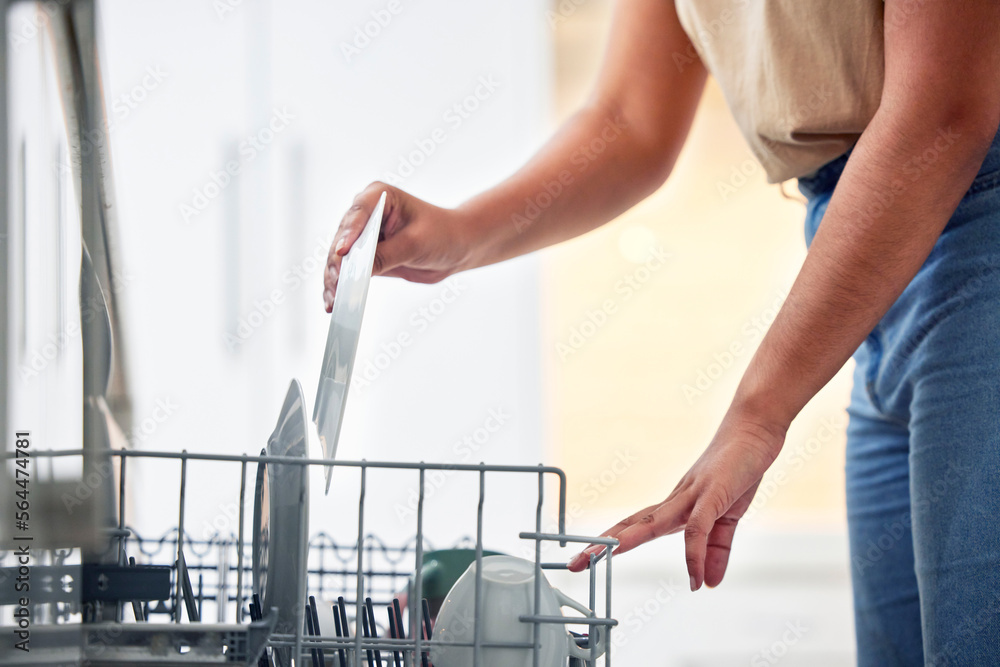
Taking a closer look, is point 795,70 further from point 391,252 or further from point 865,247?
point 391,252

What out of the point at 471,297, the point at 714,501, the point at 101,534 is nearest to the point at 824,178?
the point at 714,501

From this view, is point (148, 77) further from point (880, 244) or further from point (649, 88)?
point (880, 244)

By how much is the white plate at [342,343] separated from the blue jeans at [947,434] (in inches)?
14.5

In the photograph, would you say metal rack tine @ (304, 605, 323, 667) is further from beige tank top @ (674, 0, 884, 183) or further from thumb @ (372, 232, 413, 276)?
beige tank top @ (674, 0, 884, 183)

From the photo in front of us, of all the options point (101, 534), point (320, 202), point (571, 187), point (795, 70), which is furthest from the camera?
point (320, 202)

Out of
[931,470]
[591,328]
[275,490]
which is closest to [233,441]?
[591,328]

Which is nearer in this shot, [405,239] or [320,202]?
[405,239]

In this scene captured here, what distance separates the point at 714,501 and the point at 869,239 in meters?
0.19

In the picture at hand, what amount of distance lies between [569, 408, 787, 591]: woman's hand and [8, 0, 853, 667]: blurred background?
4.21 ft

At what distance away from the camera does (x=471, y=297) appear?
2.18m

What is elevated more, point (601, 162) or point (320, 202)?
point (320, 202)

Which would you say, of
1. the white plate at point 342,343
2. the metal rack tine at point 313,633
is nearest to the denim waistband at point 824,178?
the white plate at point 342,343

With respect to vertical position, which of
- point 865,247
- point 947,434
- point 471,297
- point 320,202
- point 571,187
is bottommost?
point 947,434

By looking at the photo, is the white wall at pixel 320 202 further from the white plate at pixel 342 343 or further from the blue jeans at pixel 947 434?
the blue jeans at pixel 947 434
